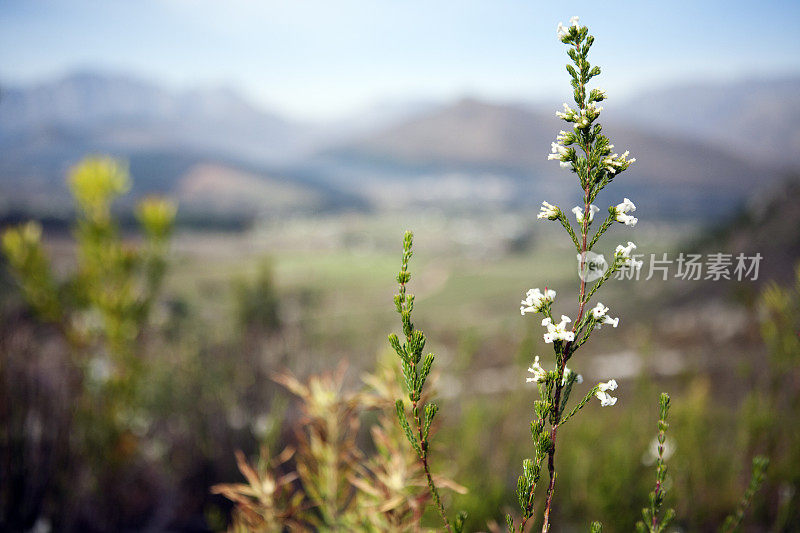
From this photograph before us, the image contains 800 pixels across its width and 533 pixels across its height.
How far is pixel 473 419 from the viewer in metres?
3.91

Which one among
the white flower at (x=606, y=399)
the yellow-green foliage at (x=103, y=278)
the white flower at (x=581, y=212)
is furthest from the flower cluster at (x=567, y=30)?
the yellow-green foliage at (x=103, y=278)

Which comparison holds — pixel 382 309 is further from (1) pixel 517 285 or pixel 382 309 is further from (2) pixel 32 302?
(2) pixel 32 302

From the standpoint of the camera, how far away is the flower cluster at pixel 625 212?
3.41ft

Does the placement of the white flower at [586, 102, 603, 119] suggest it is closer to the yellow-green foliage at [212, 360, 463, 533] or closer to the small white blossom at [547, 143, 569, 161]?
the small white blossom at [547, 143, 569, 161]

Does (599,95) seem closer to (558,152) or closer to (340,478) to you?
(558,152)

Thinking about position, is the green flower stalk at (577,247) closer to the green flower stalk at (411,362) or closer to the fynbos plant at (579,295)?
the fynbos plant at (579,295)

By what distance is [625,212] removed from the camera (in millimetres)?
1118

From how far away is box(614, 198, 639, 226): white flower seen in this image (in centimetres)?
104

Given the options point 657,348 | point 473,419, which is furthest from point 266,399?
point 657,348

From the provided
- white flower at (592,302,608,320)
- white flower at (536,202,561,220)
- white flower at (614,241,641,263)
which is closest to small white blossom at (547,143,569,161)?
white flower at (536,202,561,220)

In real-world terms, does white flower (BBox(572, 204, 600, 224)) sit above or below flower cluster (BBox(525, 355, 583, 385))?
above

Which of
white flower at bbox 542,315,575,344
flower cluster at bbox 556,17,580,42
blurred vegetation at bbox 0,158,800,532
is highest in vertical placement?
flower cluster at bbox 556,17,580,42

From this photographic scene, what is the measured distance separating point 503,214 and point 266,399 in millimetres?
153677

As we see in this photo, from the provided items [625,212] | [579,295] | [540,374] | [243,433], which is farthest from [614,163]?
[243,433]
